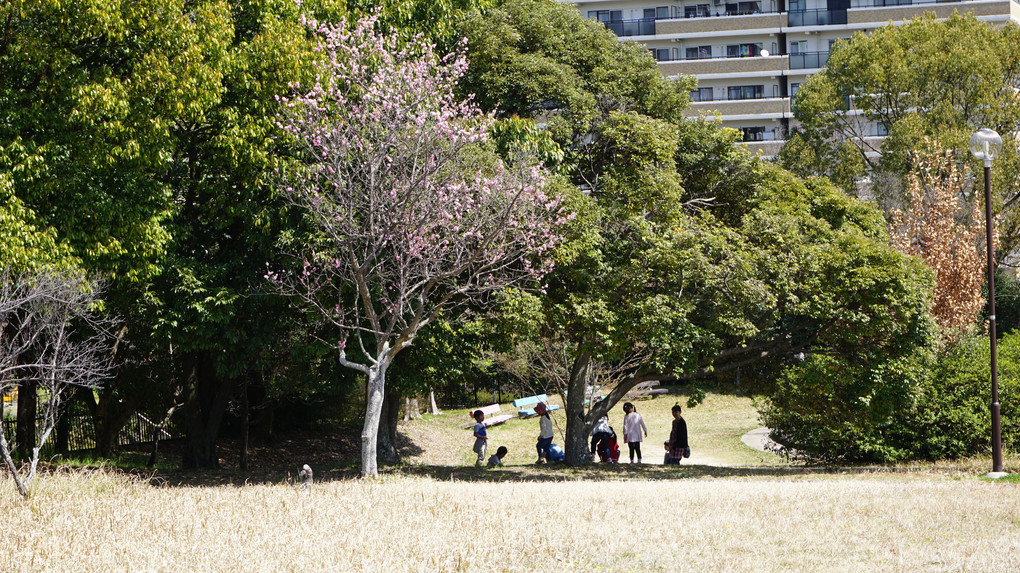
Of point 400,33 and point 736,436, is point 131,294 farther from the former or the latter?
point 736,436

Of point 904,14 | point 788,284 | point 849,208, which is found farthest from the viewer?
point 904,14

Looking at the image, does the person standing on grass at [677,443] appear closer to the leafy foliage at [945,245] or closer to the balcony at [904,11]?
the leafy foliage at [945,245]

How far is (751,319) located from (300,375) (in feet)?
32.6

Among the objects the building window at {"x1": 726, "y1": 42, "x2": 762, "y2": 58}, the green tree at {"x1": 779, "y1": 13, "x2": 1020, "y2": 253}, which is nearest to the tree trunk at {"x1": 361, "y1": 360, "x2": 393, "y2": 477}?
the green tree at {"x1": 779, "y1": 13, "x2": 1020, "y2": 253}

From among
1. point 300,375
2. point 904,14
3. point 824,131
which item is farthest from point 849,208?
point 904,14

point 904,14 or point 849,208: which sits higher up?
point 904,14

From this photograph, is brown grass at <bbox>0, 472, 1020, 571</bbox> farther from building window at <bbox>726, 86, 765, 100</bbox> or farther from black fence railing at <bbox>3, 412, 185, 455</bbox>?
building window at <bbox>726, 86, 765, 100</bbox>

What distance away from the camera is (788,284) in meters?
15.2

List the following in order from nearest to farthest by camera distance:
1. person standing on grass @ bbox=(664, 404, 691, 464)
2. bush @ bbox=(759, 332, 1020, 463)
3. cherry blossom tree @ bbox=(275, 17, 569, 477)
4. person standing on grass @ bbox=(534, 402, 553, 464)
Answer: cherry blossom tree @ bbox=(275, 17, 569, 477) → bush @ bbox=(759, 332, 1020, 463) → person standing on grass @ bbox=(664, 404, 691, 464) → person standing on grass @ bbox=(534, 402, 553, 464)

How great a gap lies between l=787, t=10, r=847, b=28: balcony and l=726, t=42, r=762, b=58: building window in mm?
2358

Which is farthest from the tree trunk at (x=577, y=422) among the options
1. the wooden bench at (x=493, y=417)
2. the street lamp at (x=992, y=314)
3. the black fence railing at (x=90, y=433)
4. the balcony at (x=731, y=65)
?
the balcony at (x=731, y=65)

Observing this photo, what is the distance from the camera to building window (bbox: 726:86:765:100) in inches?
2176

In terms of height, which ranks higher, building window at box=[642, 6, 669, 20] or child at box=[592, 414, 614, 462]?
building window at box=[642, 6, 669, 20]

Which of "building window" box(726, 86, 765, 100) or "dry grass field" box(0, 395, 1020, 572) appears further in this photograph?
"building window" box(726, 86, 765, 100)
